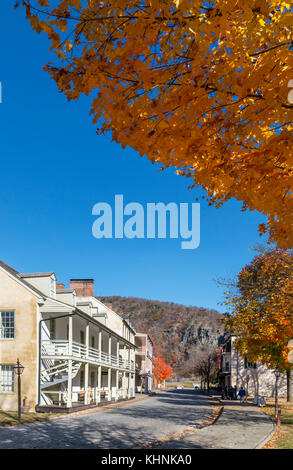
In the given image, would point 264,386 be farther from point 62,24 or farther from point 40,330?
point 62,24

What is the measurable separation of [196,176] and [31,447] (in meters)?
9.55

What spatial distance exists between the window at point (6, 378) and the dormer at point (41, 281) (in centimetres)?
524

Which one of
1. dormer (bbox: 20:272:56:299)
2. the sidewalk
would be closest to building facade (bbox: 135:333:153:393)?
dormer (bbox: 20:272:56:299)

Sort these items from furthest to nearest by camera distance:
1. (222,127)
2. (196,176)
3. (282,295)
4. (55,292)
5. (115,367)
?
(115,367), (55,292), (282,295), (196,176), (222,127)

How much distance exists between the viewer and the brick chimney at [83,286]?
1932 inches

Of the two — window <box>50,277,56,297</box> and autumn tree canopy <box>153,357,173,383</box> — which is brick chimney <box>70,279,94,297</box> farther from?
autumn tree canopy <box>153,357,173,383</box>

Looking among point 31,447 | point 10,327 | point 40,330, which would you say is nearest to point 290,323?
point 31,447

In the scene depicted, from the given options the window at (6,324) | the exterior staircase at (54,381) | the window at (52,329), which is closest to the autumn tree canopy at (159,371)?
the exterior staircase at (54,381)

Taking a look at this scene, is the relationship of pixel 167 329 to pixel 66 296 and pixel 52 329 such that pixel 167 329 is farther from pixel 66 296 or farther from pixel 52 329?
pixel 52 329

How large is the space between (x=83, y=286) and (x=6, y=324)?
23.5 meters

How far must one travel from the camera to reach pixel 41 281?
96.0 ft

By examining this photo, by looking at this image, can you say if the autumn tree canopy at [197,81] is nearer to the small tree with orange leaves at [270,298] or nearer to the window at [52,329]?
the small tree with orange leaves at [270,298]

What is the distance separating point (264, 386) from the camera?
53.9m

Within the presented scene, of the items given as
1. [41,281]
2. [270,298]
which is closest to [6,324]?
[41,281]
